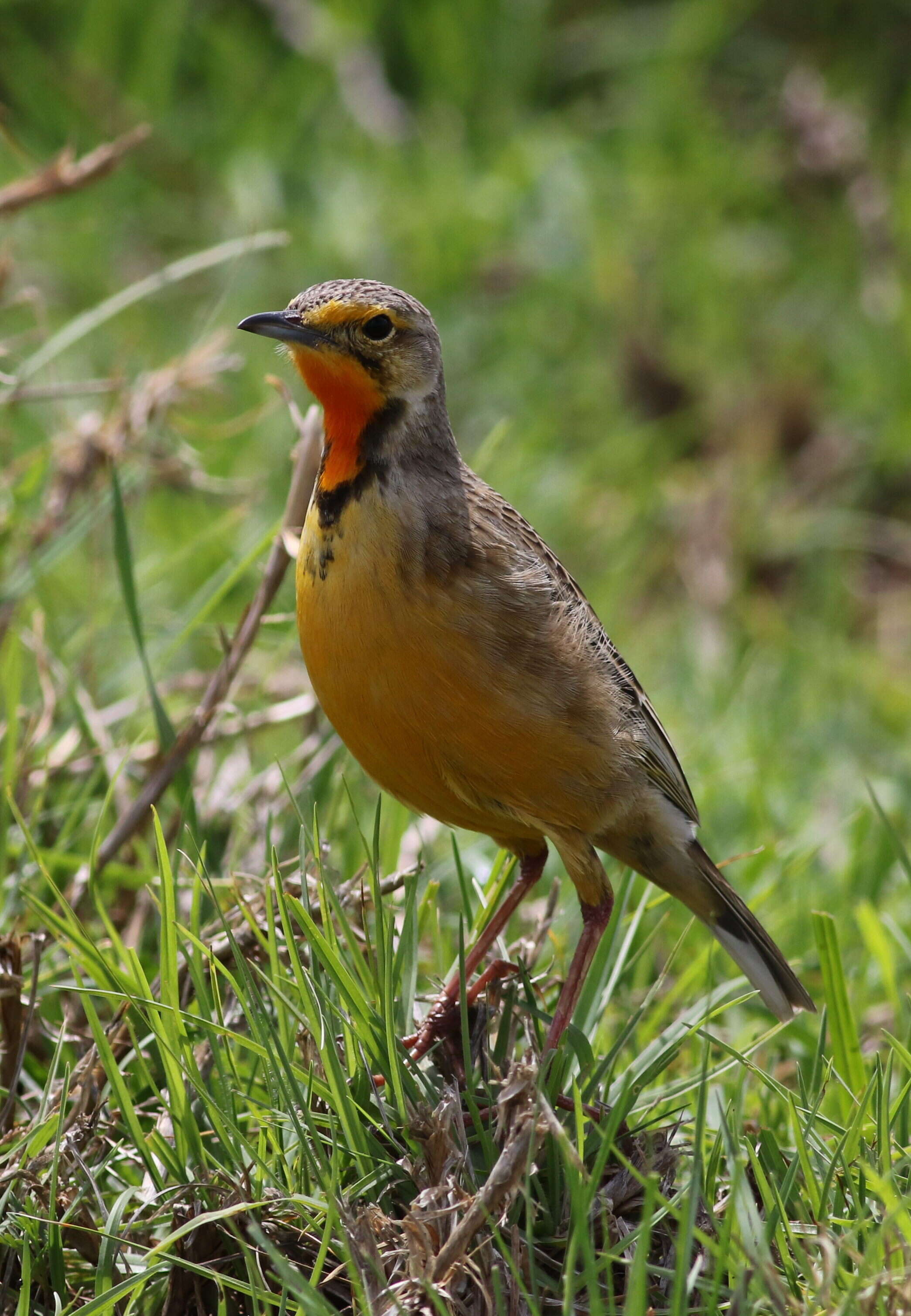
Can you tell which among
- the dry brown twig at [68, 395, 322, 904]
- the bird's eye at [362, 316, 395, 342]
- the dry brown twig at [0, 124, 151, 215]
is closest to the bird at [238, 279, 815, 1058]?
the bird's eye at [362, 316, 395, 342]

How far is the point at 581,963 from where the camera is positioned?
339cm

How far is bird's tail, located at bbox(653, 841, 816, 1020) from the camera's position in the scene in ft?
12.6

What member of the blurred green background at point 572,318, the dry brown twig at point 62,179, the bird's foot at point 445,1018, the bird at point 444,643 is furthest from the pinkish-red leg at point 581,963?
the dry brown twig at point 62,179

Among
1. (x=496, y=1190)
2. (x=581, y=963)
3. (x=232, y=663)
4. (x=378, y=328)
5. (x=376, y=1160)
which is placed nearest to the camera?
(x=496, y=1190)

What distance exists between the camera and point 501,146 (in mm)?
9203

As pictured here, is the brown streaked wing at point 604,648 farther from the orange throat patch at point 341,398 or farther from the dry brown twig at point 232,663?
the dry brown twig at point 232,663

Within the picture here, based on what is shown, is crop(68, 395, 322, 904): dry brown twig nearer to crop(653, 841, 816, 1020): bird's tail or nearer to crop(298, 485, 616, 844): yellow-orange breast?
crop(298, 485, 616, 844): yellow-orange breast

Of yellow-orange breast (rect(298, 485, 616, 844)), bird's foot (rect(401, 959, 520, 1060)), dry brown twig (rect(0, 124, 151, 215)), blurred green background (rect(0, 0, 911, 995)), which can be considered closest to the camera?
yellow-orange breast (rect(298, 485, 616, 844))

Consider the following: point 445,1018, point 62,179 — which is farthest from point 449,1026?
point 62,179

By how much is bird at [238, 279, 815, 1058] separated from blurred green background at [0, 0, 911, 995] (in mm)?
1141

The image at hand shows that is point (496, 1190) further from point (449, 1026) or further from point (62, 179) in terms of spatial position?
point (62, 179)

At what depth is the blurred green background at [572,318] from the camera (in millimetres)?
5336

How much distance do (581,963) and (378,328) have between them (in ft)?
5.13

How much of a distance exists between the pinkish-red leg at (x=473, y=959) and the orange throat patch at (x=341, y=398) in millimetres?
Result: 1094
